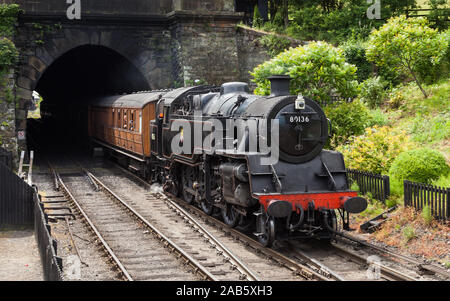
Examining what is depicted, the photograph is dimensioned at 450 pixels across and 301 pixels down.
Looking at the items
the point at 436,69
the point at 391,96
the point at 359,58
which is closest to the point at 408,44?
the point at 436,69

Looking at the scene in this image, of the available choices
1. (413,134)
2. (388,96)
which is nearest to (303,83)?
(413,134)

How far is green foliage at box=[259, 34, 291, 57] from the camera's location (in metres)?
26.6

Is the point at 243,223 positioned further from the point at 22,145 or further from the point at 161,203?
the point at 22,145

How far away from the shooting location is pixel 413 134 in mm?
17047

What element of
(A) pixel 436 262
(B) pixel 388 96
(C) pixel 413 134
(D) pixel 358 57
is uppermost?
(D) pixel 358 57

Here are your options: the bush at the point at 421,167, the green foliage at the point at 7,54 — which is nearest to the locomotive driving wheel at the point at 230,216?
the bush at the point at 421,167

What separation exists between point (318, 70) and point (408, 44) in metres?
3.80

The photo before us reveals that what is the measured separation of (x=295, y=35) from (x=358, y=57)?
5108 mm

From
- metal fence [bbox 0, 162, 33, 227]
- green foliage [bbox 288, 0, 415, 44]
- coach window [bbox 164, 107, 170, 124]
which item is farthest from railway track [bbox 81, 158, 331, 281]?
green foliage [bbox 288, 0, 415, 44]

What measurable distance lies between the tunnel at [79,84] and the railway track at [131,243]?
40.6 feet

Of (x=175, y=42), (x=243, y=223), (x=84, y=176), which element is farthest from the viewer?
(x=175, y=42)

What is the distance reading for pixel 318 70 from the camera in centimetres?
1780

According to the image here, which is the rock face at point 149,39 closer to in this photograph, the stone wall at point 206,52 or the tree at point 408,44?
the stone wall at point 206,52

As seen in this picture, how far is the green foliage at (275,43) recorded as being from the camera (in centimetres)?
2662
